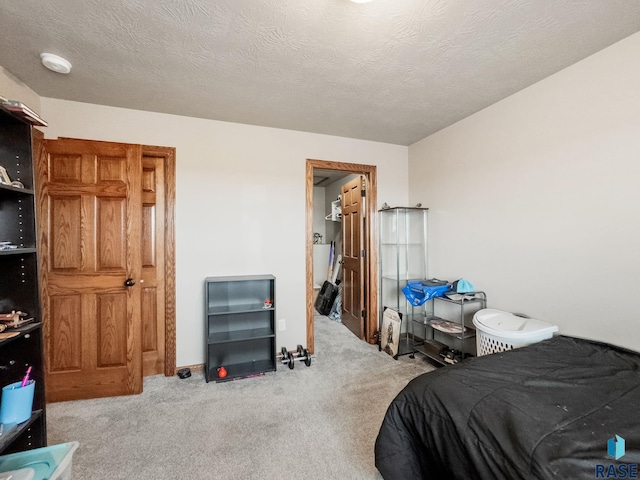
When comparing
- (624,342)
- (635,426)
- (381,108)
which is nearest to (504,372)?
(635,426)

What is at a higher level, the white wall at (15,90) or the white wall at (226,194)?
the white wall at (15,90)

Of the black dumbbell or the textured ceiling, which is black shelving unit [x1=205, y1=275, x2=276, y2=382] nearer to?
the black dumbbell

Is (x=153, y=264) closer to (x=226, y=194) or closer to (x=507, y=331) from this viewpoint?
(x=226, y=194)

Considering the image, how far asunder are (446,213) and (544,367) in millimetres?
1868

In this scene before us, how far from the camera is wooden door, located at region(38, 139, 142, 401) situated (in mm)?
2156

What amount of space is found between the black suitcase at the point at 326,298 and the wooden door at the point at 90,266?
9.51 feet

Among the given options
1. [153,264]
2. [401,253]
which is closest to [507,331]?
[401,253]

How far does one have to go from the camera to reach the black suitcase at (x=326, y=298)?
463cm

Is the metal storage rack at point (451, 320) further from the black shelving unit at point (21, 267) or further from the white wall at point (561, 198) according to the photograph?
the black shelving unit at point (21, 267)

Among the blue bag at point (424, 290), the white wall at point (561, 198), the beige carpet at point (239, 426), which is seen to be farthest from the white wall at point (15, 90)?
the white wall at point (561, 198)

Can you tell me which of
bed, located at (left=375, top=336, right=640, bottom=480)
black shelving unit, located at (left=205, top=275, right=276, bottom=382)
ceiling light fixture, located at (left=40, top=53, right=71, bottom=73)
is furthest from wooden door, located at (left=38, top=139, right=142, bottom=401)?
bed, located at (left=375, top=336, right=640, bottom=480)

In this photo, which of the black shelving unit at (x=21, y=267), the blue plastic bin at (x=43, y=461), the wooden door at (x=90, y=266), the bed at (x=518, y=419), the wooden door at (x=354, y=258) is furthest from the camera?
the wooden door at (x=354, y=258)

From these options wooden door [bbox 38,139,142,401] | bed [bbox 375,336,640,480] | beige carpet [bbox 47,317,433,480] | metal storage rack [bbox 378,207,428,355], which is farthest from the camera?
metal storage rack [bbox 378,207,428,355]

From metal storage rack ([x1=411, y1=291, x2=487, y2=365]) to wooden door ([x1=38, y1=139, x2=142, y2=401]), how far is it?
9.09ft
